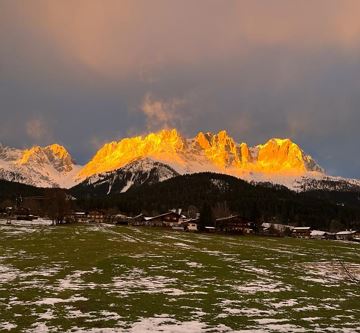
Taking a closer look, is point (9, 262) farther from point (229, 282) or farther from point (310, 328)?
point (310, 328)

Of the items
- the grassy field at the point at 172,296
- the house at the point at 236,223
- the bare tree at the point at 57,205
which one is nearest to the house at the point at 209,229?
the house at the point at 236,223

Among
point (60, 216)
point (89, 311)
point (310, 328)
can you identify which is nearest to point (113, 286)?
point (89, 311)

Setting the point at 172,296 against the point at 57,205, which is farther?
the point at 57,205

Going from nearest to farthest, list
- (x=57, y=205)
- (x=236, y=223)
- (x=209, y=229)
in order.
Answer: (x=57, y=205), (x=209, y=229), (x=236, y=223)

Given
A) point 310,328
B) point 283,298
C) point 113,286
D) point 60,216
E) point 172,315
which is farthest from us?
point 60,216

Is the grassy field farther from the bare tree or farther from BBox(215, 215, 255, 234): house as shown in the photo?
BBox(215, 215, 255, 234): house

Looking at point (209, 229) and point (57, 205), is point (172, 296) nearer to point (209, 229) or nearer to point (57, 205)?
point (57, 205)

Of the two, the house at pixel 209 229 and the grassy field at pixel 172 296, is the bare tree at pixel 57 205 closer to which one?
the house at pixel 209 229

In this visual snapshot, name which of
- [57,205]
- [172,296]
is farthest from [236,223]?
[172,296]

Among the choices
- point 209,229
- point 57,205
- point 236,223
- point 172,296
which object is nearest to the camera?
point 172,296

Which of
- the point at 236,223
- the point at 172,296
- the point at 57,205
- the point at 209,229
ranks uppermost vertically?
the point at 57,205

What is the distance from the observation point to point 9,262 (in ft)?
134

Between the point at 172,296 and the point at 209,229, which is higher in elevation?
the point at 209,229

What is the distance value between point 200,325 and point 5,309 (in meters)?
9.62
